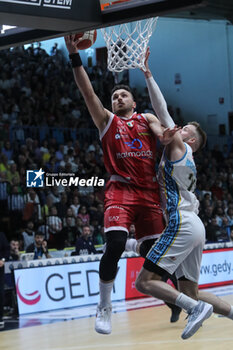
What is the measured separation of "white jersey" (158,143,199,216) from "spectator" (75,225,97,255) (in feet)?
20.9

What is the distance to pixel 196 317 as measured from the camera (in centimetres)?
511

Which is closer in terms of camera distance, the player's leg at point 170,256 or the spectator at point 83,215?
the player's leg at point 170,256

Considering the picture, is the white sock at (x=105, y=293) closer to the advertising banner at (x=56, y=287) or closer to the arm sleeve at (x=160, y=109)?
the arm sleeve at (x=160, y=109)

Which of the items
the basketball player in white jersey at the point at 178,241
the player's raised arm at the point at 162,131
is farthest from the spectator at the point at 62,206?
the basketball player in white jersey at the point at 178,241

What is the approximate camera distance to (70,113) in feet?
59.3

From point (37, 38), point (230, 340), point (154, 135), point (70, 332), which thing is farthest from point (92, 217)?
point (37, 38)

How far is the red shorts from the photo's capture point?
215 inches

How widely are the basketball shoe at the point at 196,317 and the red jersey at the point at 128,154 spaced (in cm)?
113

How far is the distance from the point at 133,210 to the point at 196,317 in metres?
1.08

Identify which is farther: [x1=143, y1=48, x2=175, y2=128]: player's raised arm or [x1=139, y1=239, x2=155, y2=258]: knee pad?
[x1=139, y1=239, x2=155, y2=258]: knee pad

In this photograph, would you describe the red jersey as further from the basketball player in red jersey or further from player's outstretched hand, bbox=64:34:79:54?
player's outstretched hand, bbox=64:34:79:54

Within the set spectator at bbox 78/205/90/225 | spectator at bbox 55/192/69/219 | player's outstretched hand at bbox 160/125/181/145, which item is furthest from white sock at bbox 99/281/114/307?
spectator at bbox 78/205/90/225

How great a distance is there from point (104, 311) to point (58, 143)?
1131 centimetres

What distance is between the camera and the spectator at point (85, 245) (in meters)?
11.8
